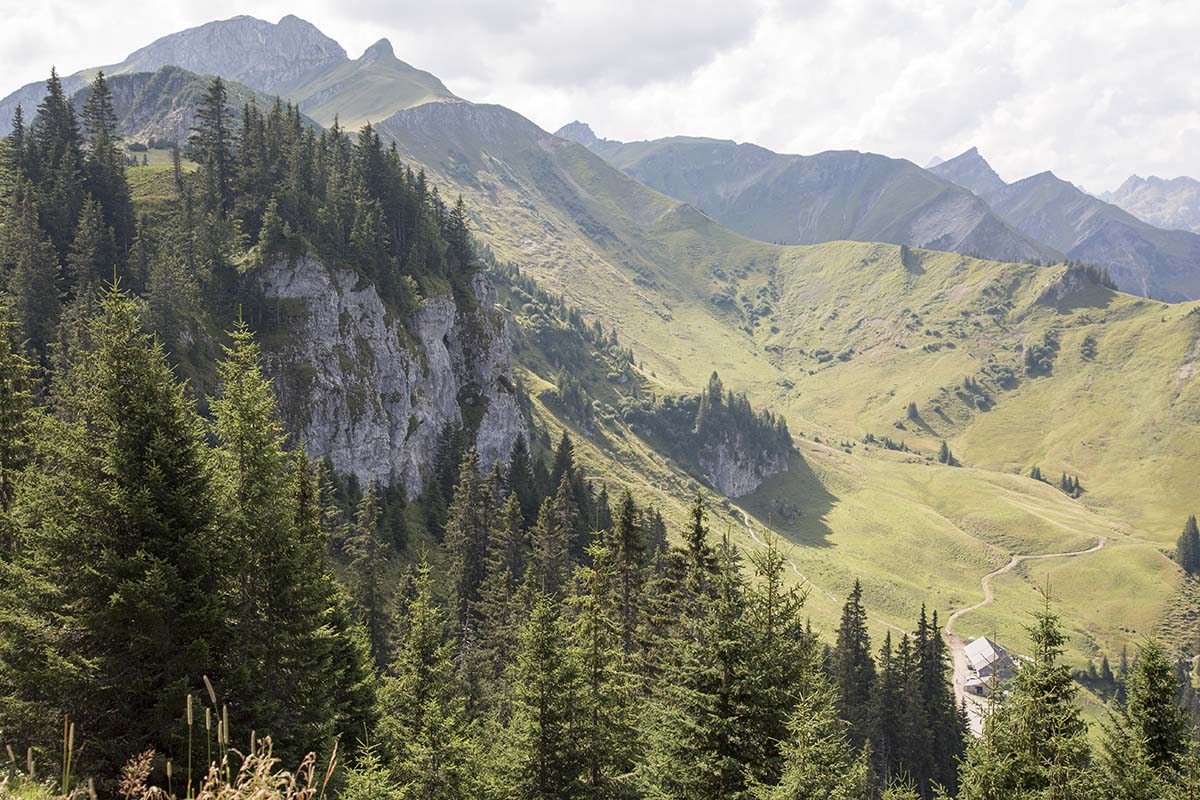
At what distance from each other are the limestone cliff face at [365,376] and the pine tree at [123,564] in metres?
68.3

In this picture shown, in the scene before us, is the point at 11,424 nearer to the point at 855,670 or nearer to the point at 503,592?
the point at 503,592

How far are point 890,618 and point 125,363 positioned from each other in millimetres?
175044

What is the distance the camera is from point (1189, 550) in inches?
7470

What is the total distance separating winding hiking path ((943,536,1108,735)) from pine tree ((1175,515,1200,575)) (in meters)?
17.1

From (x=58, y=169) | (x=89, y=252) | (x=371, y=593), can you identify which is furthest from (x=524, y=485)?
(x=58, y=169)

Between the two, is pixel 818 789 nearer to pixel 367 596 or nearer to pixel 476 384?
pixel 367 596

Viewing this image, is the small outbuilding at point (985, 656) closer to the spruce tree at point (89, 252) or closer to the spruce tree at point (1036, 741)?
the spruce tree at point (1036, 741)

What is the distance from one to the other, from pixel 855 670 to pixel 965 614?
115 meters

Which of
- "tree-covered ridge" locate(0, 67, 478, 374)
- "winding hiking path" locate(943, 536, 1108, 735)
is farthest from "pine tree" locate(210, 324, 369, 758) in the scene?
"winding hiking path" locate(943, 536, 1108, 735)

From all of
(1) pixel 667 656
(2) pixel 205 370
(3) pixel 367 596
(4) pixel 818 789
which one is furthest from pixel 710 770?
(2) pixel 205 370

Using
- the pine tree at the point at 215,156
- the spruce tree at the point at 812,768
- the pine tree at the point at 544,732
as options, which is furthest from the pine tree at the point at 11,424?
the pine tree at the point at 215,156

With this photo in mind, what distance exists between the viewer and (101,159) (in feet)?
281

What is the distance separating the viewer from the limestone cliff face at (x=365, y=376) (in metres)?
85.2

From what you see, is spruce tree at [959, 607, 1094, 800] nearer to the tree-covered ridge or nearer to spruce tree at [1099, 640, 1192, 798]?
spruce tree at [1099, 640, 1192, 798]
